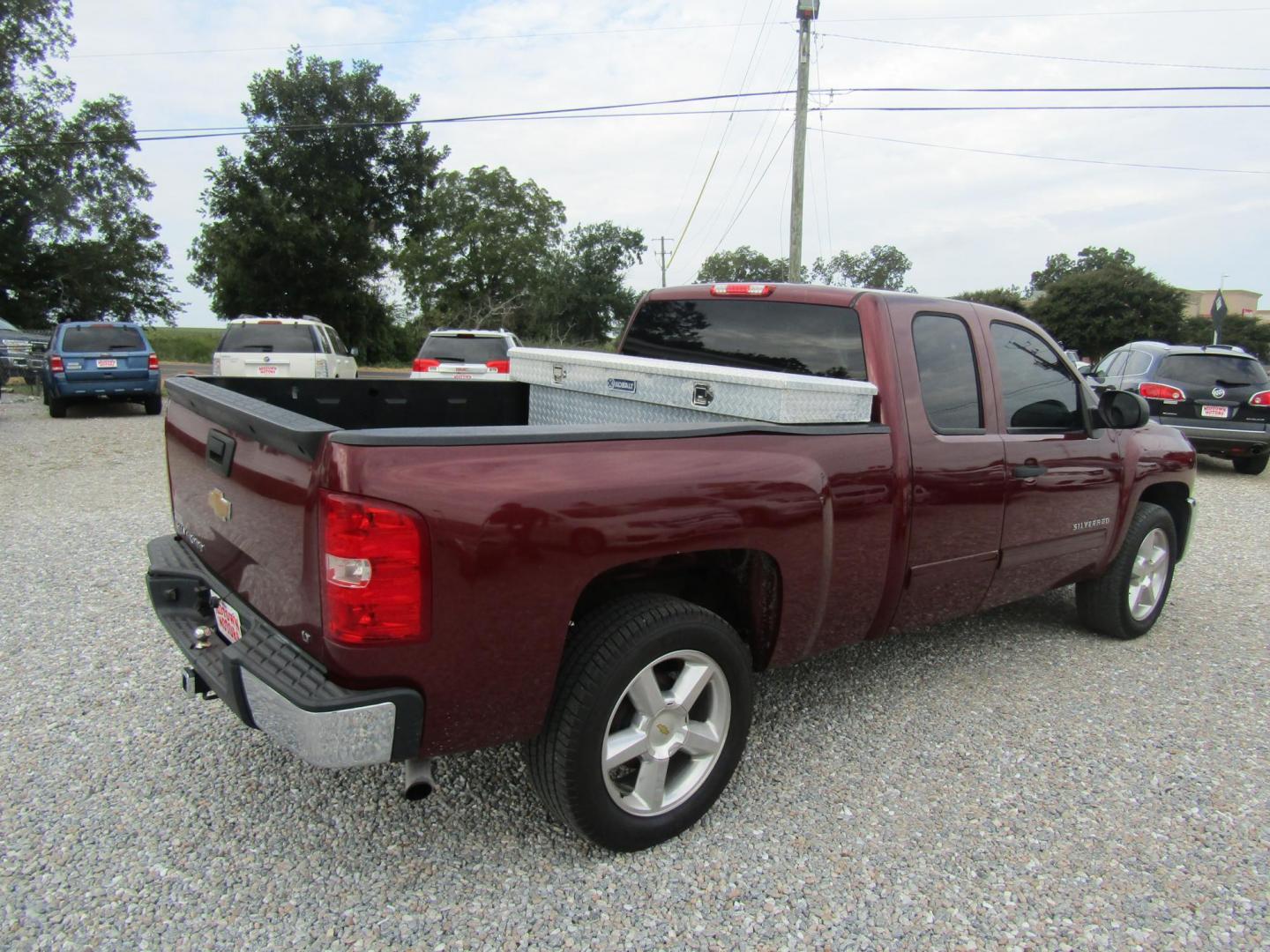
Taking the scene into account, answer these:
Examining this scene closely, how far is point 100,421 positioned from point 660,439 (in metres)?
14.2

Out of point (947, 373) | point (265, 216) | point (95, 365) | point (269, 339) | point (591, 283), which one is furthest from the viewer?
point (591, 283)

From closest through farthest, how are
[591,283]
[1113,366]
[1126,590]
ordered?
1. [1126,590]
2. [1113,366]
3. [591,283]

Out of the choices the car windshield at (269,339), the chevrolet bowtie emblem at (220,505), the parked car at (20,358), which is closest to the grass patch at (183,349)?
the parked car at (20,358)

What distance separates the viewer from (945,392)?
3469 millimetres

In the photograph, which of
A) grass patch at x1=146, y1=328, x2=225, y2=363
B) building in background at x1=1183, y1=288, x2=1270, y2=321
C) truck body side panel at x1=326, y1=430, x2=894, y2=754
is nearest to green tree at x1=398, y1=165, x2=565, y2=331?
grass patch at x1=146, y1=328, x2=225, y2=363

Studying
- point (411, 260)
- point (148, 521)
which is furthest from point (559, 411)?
point (411, 260)

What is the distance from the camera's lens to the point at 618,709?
2549 mm

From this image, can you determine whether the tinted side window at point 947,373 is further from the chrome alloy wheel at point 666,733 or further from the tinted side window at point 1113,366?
the tinted side window at point 1113,366

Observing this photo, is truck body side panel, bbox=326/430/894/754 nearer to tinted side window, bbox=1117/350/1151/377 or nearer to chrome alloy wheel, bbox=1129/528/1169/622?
chrome alloy wheel, bbox=1129/528/1169/622

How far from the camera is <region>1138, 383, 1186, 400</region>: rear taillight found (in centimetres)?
1091

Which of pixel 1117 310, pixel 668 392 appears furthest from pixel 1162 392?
pixel 1117 310

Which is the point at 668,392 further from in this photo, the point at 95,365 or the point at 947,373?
the point at 95,365

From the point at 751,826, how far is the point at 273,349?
12.4 meters

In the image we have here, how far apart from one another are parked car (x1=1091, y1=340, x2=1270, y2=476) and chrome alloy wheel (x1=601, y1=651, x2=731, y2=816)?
9844 millimetres
